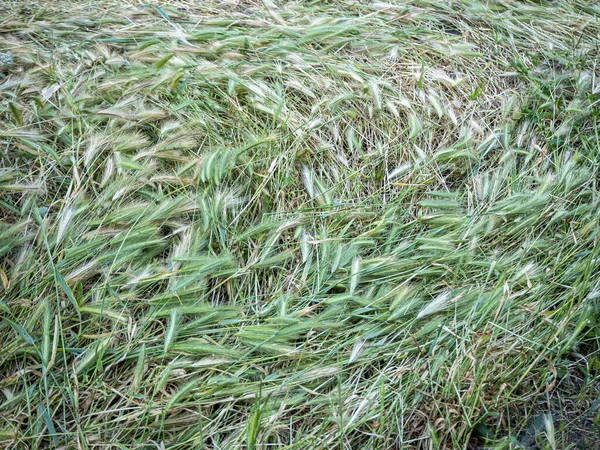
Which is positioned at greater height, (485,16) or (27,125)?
(485,16)

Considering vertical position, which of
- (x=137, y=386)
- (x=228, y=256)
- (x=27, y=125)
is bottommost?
(x=137, y=386)

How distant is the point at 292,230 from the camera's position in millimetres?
2041

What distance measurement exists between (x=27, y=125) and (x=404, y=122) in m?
1.42

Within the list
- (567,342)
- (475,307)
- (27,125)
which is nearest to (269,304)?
(475,307)

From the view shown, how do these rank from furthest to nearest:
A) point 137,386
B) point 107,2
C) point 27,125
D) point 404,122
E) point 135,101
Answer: point 107,2 < point 404,122 < point 135,101 < point 27,125 < point 137,386

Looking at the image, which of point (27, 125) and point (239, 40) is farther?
point (239, 40)

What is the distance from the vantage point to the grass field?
162 cm

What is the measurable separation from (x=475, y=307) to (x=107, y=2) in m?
2.14

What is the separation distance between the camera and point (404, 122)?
237 cm

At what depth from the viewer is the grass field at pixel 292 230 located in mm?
1623

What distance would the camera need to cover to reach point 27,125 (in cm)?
Answer: 202

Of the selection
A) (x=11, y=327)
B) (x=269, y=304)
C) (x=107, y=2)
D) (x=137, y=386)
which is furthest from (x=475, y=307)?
(x=107, y=2)

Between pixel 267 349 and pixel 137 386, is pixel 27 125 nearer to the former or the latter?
pixel 137 386

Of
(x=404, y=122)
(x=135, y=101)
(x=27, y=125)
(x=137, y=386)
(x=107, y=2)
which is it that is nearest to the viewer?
(x=137, y=386)
